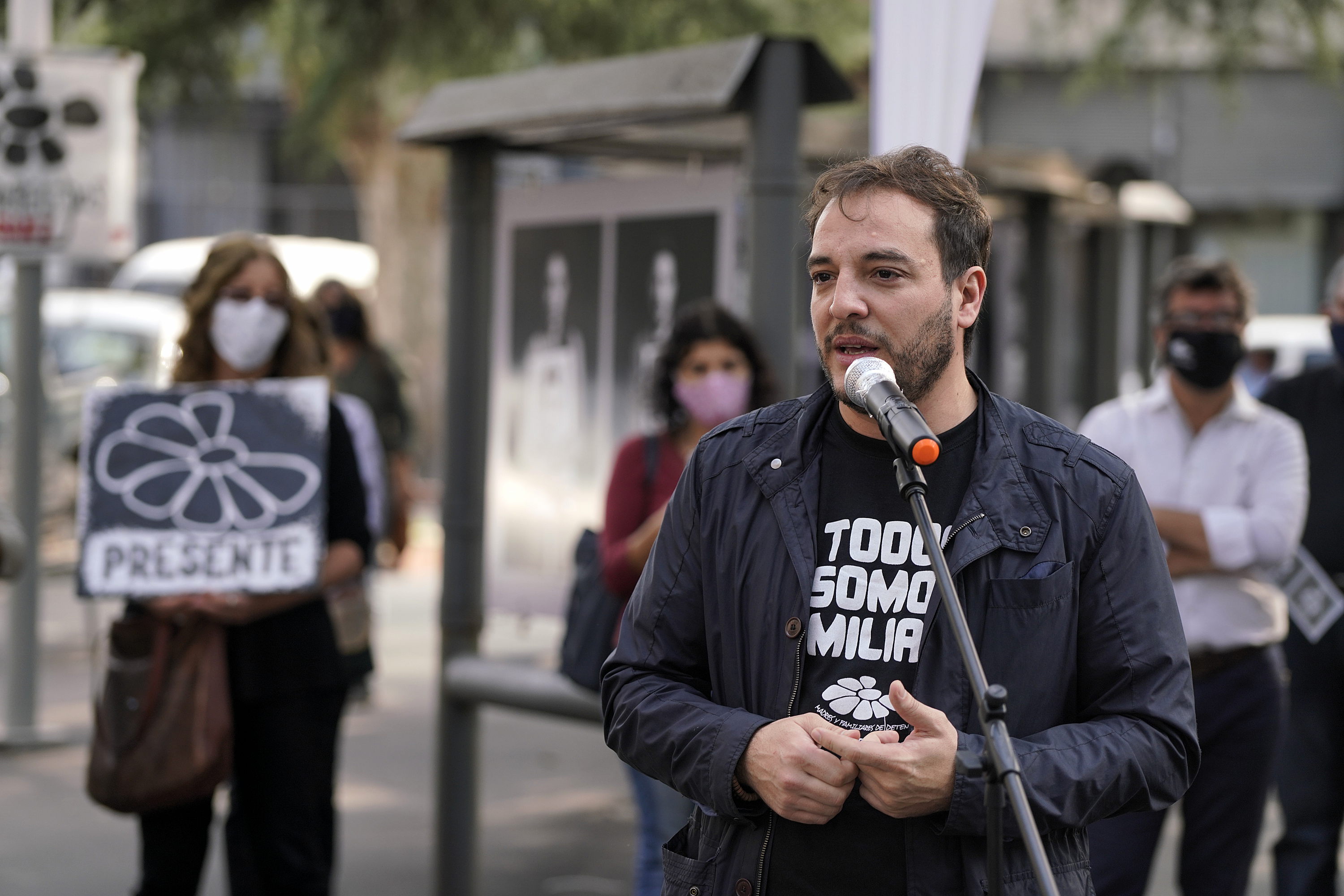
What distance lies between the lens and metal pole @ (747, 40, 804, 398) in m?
4.40

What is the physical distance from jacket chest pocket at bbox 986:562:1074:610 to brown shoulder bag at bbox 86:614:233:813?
94.9 inches

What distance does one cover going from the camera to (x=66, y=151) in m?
7.65

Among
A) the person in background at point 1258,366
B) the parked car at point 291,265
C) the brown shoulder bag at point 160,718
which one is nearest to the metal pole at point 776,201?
the brown shoulder bag at point 160,718

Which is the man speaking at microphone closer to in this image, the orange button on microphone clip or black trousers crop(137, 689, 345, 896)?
the orange button on microphone clip

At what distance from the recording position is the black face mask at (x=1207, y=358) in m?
4.55

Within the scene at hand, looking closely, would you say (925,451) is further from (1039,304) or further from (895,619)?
(1039,304)

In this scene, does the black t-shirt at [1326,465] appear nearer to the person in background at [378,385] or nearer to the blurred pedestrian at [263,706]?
the blurred pedestrian at [263,706]

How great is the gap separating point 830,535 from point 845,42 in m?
9.38

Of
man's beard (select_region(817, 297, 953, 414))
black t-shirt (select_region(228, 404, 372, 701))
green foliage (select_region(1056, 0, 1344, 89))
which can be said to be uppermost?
green foliage (select_region(1056, 0, 1344, 89))

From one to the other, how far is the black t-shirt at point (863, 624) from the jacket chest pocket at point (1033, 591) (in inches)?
4.1

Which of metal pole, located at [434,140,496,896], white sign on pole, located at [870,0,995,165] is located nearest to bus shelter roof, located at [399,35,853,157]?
metal pole, located at [434,140,496,896]

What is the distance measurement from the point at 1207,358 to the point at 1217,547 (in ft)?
1.84

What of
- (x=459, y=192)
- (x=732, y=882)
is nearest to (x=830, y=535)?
(x=732, y=882)

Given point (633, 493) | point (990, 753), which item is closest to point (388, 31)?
point (633, 493)
